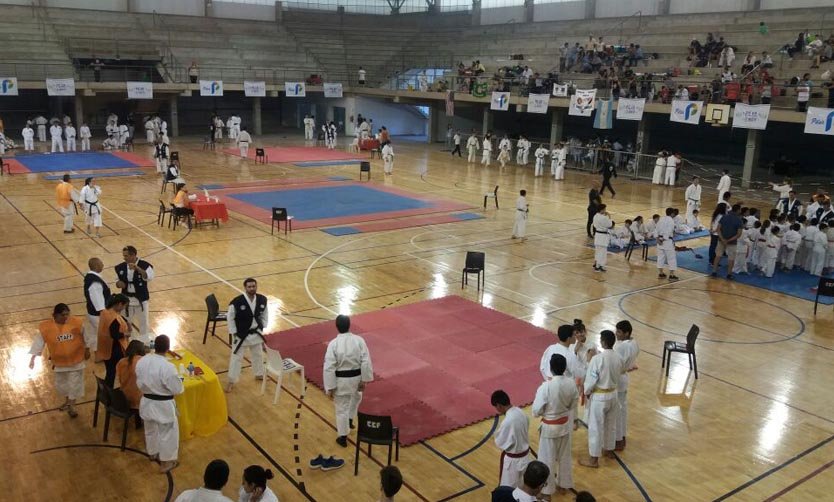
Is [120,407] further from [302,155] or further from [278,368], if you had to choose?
[302,155]

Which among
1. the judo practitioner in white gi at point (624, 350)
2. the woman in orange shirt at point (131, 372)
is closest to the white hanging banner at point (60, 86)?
the woman in orange shirt at point (131, 372)

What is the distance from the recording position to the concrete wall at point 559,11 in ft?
149

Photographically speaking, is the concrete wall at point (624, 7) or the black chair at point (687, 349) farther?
the concrete wall at point (624, 7)

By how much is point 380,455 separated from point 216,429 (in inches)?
86.2

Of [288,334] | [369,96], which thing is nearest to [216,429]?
[288,334]

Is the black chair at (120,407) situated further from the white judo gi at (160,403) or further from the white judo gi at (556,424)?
the white judo gi at (556,424)

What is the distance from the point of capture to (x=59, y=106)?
42.6 metres

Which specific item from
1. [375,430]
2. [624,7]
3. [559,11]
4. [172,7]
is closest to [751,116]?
[624,7]

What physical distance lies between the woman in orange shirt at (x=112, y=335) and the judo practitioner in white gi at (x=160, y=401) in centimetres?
131

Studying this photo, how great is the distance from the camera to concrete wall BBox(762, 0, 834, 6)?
34.0 m

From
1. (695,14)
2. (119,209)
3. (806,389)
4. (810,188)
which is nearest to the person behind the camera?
(806,389)

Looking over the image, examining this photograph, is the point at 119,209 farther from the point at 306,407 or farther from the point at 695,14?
the point at 695,14

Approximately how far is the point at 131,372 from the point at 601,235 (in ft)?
36.6

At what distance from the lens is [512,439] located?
7.04 meters
